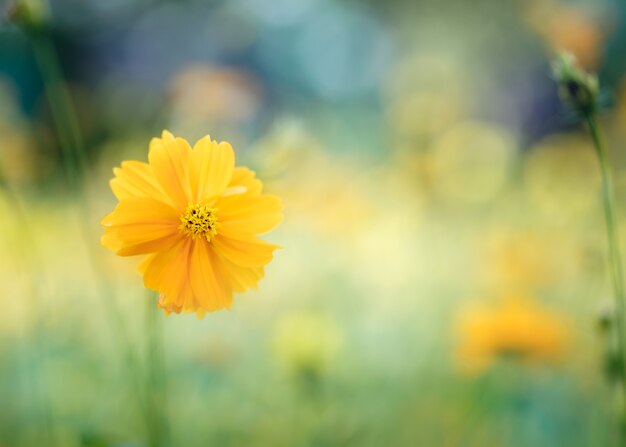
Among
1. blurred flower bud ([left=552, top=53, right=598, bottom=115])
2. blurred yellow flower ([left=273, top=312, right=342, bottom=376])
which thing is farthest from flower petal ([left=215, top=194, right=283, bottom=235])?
blurred yellow flower ([left=273, top=312, right=342, bottom=376])

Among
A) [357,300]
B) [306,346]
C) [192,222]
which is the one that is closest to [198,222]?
[192,222]

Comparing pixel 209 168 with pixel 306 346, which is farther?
pixel 306 346

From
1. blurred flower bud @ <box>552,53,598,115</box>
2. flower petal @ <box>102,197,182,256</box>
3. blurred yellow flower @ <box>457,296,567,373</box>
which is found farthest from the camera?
blurred yellow flower @ <box>457,296,567,373</box>

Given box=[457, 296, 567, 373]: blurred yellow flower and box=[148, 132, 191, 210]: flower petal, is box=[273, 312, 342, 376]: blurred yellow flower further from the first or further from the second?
box=[148, 132, 191, 210]: flower petal

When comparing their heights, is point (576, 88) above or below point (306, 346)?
above

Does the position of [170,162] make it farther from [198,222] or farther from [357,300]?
[357,300]

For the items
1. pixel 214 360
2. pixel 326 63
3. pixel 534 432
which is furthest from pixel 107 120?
pixel 534 432
